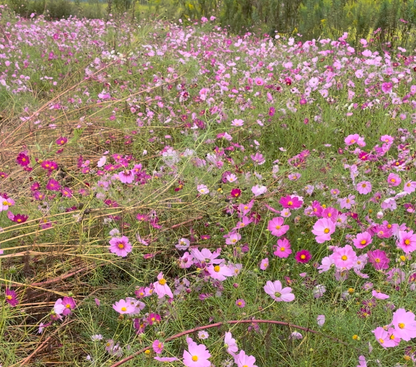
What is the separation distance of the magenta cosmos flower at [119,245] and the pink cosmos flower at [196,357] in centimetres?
51

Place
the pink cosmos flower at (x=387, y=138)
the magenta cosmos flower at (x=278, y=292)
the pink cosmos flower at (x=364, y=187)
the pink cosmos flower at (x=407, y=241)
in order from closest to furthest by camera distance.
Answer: the magenta cosmos flower at (x=278, y=292), the pink cosmos flower at (x=407, y=241), the pink cosmos flower at (x=364, y=187), the pink cosmos flower at (x=387, y=138)

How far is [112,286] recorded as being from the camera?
1618mm

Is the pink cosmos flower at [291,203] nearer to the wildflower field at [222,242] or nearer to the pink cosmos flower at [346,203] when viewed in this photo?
the wildflower field at [222,242]

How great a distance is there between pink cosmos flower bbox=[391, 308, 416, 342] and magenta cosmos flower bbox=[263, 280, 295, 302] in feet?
0.95

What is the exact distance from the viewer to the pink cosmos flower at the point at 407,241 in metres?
1.33

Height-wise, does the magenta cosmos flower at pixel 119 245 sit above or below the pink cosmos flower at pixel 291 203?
below

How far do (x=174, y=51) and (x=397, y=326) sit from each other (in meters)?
4.54

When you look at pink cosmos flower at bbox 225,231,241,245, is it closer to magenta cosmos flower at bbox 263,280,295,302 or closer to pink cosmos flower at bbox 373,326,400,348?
magenta cosmos flower at bbox 263,280,295,302

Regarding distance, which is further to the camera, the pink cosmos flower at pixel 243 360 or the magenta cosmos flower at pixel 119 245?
the magenta cosmos flower at pixel 119 245

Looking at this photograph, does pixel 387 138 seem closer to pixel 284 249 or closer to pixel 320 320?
pixel 284 249

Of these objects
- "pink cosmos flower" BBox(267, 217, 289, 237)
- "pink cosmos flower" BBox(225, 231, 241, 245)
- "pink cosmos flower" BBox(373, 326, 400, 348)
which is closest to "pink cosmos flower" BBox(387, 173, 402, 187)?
"pink cosmos flower" BBox(267, 217, 289, 237)

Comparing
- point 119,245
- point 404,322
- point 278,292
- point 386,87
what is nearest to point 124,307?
point 119,245

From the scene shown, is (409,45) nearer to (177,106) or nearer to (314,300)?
(177,106)

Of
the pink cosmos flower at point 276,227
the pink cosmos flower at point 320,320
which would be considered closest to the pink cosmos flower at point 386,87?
the pink cosmos flower at point 276,227
